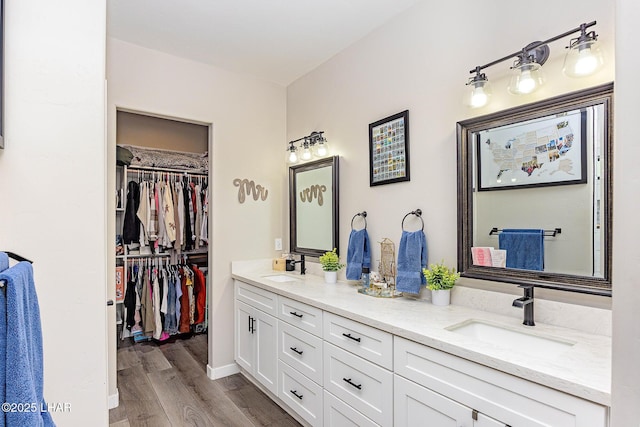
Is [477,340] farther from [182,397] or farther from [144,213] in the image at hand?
[144,213]

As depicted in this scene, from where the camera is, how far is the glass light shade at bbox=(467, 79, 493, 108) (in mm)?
1794

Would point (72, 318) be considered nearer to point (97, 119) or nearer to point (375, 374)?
point (97, 119)

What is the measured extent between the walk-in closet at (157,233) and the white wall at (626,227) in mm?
3473

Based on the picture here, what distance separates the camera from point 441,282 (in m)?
1.92

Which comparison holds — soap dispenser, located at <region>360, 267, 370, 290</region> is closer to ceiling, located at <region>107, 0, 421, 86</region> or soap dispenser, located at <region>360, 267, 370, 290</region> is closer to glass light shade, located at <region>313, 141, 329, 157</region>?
glass light shade, located at <region>313, 141, 329, 157</region>

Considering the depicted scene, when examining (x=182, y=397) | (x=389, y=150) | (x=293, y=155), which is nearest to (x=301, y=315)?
(x=389, y=150)

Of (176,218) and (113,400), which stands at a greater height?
(176,218)

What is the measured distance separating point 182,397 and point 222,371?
0.43m

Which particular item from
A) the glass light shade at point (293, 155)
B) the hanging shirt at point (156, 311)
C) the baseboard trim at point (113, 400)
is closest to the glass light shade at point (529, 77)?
the glass light shade at point (293, 155)

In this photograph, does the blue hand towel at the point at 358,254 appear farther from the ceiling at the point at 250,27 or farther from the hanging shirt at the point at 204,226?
the hanging shirt at the point at 204,226

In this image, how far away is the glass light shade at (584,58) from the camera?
1.41 metres

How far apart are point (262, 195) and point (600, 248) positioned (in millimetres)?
2597

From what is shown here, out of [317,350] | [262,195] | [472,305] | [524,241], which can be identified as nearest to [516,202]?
[524,241]

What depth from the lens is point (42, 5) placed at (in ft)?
3.51
